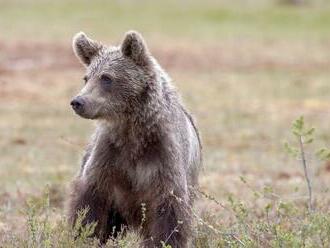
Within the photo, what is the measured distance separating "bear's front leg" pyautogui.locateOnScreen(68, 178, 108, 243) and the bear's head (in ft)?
1.72

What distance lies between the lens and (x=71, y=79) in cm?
2264

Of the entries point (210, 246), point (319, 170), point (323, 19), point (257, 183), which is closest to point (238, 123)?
point (319, 170)

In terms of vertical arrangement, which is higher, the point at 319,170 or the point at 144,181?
the point at 144,181

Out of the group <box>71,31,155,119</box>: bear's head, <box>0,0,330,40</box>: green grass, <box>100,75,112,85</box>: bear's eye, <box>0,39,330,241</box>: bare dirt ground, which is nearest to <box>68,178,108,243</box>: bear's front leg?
<box>71,31,155,119</box>: bear's head

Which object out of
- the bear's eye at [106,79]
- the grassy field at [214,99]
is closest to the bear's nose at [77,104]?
the bear's eye at [106,79]

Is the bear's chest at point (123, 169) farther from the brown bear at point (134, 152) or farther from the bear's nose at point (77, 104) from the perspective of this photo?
the bear's nose at point (77, 104)

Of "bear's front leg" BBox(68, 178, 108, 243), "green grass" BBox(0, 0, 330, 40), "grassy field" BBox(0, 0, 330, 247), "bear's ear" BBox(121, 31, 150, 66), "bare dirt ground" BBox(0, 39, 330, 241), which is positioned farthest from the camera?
"green grass" BBox(0, 0, 330, 40)

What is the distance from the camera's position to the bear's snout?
6.52m

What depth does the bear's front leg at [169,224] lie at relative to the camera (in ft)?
21.4

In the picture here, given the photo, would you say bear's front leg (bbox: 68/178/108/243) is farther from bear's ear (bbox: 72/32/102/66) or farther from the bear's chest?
bear's ear (bbox: 72/32/102/66)

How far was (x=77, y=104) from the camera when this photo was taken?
21.4 feet

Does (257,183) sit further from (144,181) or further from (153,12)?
(153,12)

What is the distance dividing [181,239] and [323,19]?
29.7 metres

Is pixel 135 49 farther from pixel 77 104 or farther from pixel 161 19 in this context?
pixel 161 19
